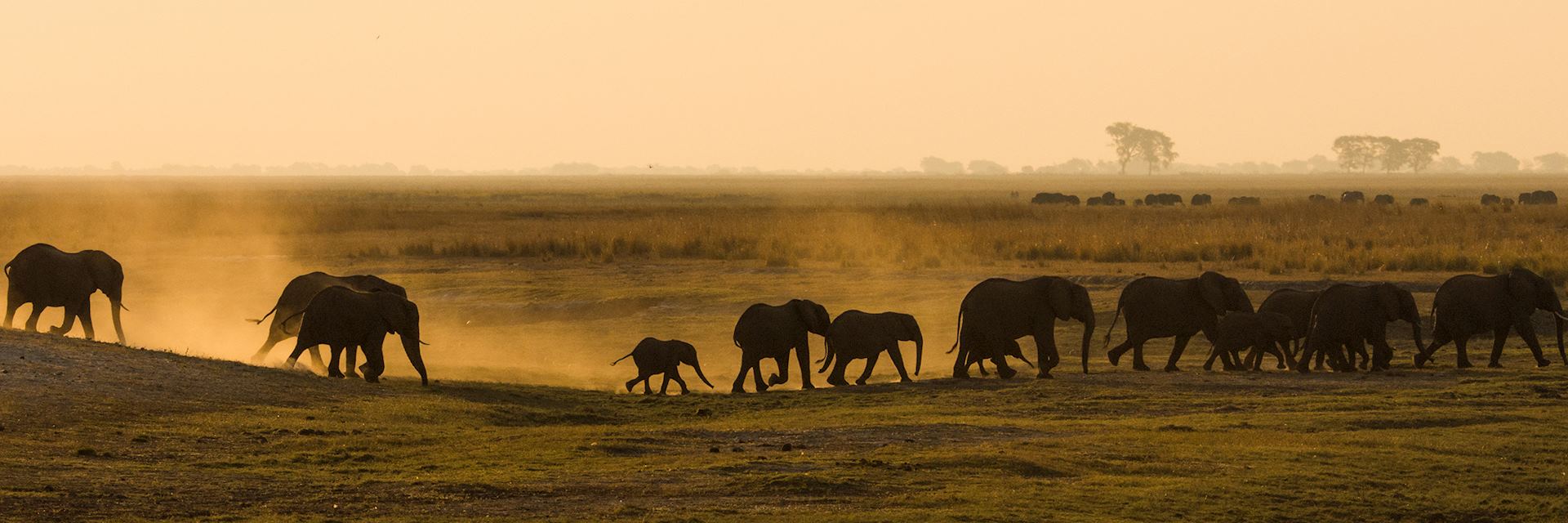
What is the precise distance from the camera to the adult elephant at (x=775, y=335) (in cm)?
1981

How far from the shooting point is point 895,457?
43.0ft

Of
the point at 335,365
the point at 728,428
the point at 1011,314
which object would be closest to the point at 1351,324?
the point at 1011,314

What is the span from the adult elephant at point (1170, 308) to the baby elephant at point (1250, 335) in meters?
0.49

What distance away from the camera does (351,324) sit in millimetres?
18641

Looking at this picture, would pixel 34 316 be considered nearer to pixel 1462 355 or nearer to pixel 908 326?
pixel 908 326

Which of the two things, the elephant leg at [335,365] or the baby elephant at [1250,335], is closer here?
the elephant leg at [335,365]

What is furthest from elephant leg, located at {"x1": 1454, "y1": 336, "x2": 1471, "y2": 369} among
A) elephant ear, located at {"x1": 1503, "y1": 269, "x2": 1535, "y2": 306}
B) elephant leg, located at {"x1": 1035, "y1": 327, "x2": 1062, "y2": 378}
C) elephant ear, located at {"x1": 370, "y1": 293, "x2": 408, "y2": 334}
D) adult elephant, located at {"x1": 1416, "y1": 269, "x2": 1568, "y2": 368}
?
elephant ear, located at {"x1": 370, "y1": 293, "x2": 408, "y2": 334}

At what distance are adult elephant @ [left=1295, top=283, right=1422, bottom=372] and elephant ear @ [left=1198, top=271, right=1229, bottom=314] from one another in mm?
1057

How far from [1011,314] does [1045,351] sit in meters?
0.58

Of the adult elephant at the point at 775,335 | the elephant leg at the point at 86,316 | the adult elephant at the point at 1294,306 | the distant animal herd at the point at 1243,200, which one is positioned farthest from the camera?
the distant animal herd at the point at 1243,200

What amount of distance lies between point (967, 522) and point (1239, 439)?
452cm

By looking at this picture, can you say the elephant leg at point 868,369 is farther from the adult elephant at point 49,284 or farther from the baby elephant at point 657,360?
the adult elephant at point 49,284

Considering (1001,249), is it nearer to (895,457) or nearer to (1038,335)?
(1038,335)

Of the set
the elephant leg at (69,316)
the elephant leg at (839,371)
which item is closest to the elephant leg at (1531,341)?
the elephant leg at (839,371)
